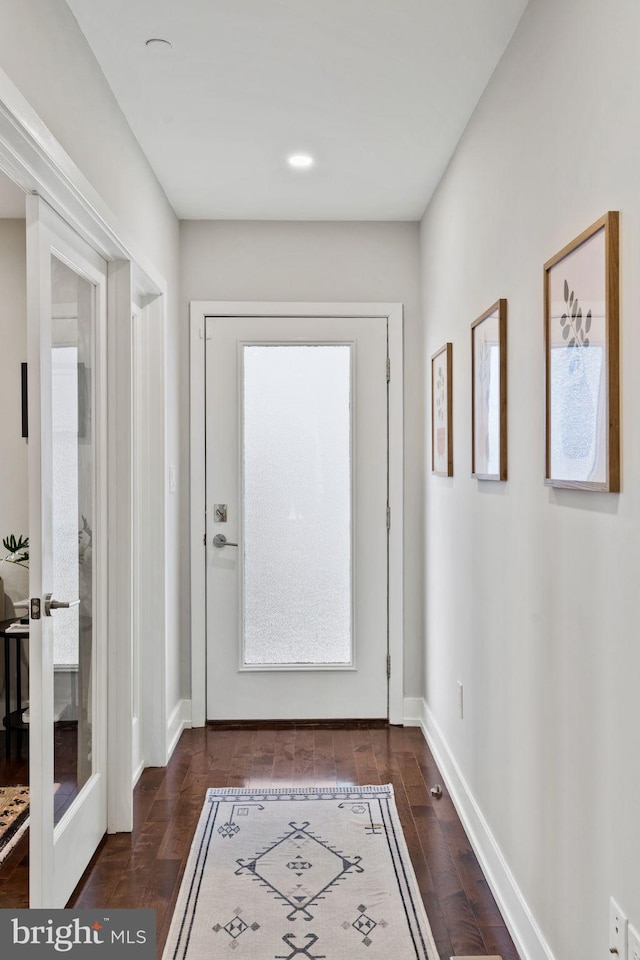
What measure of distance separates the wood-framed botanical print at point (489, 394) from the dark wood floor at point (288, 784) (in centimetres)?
127

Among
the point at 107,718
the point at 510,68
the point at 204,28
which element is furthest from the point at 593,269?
the point at 107,718

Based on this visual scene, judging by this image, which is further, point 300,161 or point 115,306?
point 300,161

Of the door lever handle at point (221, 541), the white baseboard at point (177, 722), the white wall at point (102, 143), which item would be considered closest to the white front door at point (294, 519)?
the door lever handle at point (221, 541)

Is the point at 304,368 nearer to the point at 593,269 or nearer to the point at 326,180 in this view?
the point at 326,180

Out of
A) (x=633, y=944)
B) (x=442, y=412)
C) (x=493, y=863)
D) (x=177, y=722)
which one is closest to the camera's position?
(x=633, y=944)

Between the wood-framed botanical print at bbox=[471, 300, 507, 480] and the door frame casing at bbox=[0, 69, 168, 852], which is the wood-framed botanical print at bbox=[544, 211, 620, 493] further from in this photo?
the door frame casing at bbox=[0, 69, 168, 852]

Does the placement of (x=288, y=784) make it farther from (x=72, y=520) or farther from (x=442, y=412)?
(x=442, y=412)

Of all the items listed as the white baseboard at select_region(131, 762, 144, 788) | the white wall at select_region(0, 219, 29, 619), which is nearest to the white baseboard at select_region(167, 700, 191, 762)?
the white baseboard at select_region(131, 762, 144, 788)

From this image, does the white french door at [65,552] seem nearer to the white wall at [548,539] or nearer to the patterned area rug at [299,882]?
the patterned area rug at [299,882]

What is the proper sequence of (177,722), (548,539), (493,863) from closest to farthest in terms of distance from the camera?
(548,539) → (493,863) → (177,722)

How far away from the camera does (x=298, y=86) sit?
7.94 ft

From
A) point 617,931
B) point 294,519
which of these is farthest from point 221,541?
point 617,931

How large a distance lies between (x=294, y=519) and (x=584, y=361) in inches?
93.5

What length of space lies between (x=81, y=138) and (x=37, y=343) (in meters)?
0.63
